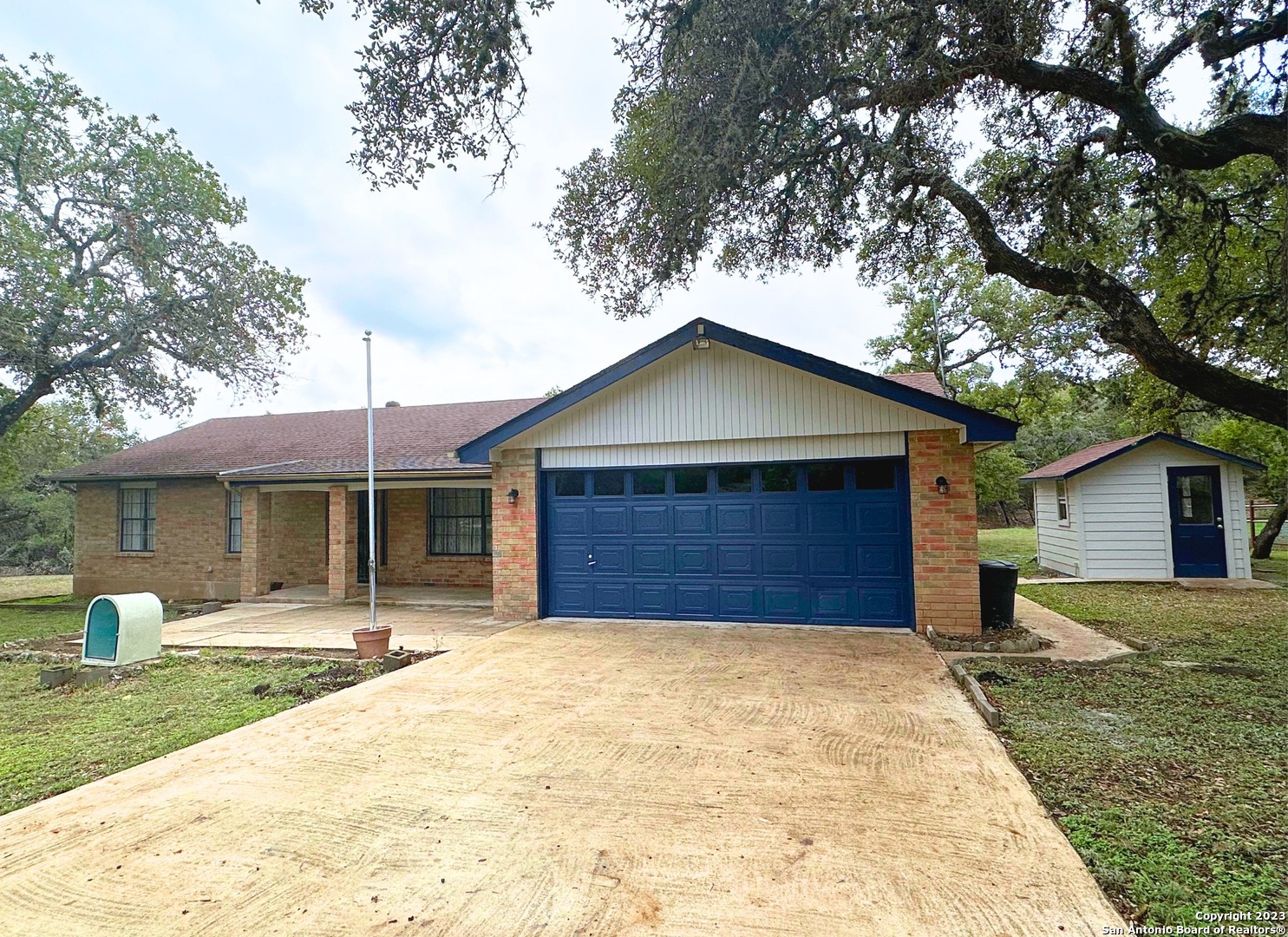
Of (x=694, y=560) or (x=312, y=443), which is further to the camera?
(x=312, y=443)

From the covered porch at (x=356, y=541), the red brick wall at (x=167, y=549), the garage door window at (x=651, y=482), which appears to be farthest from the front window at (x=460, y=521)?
the garage door window at (x=651, y=482)

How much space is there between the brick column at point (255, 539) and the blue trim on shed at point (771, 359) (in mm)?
5739

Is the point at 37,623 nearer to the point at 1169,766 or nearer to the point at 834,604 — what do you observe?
the point at 834,604

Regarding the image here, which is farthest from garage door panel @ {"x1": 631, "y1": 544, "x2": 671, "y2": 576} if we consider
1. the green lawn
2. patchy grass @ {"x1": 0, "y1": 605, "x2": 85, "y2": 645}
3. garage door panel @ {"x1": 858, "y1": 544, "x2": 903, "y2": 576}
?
patchy grass @ {"x1": 0, "y1": 605, "x2": 85, "y2": 645}

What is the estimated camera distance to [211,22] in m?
7.18

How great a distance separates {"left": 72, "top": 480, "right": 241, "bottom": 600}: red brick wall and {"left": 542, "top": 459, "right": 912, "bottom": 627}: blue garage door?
27.5ft

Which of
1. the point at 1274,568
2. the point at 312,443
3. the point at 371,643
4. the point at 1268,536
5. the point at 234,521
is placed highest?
the point at 312,443

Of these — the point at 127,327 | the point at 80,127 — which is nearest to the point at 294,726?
the point at 127,327

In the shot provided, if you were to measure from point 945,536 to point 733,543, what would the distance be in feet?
8.77

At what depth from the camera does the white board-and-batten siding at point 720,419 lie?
838cm

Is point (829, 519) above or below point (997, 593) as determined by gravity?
above

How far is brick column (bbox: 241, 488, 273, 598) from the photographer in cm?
1262

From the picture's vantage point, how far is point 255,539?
12734 millimetres

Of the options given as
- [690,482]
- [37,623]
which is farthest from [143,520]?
[690,482]
